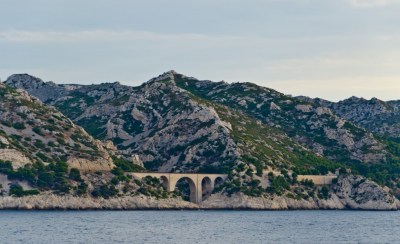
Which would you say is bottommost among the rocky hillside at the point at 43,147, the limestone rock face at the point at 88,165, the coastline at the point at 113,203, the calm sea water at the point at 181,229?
the calm sea water at the point at 181,229

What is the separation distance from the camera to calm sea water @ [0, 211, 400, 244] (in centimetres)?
11012

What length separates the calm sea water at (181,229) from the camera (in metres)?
110

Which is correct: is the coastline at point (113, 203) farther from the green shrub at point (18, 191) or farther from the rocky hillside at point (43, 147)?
the rocky hillside at point (43, 147)

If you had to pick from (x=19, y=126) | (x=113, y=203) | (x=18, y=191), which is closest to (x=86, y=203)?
(x=113, y=203)

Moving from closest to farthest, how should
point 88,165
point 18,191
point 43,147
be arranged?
point 18,191 < point 88,165 < point 43,147

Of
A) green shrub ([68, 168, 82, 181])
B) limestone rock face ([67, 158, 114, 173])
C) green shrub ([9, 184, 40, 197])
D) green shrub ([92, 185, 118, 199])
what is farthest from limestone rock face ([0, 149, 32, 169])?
green shrub ([92, 185, 118, 199])

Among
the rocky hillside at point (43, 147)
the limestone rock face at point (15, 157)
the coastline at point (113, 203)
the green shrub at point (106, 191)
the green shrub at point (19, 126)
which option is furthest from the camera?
the green shrub at point (19, 126)

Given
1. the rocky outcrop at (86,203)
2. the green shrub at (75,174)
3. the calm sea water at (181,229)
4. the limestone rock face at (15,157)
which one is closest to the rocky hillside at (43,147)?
the limestone rock face at (15,157)

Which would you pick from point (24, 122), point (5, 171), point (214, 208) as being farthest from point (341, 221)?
point (24, 122)

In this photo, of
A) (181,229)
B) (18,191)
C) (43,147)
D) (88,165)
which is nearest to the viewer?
(181,229)

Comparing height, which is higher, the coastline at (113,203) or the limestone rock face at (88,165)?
the limestone rock face at (88,165)

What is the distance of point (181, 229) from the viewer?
127m

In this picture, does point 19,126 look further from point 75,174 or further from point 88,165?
point 75,174

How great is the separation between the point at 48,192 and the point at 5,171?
10.1 meters
